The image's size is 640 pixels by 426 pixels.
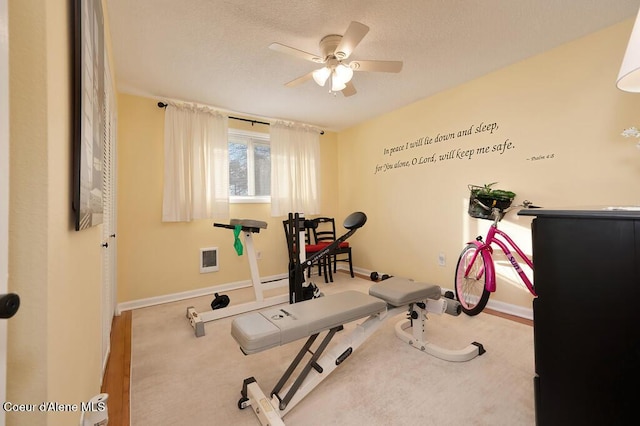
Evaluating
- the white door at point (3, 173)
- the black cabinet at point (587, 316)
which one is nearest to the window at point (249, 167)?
the white door at point (3, 173)

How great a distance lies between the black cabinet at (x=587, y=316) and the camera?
0.74m

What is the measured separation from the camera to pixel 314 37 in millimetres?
2051

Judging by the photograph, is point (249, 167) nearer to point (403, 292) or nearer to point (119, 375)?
point (119, 375)

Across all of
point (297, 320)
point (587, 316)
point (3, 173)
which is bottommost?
point (297, 320)

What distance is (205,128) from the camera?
331 cm

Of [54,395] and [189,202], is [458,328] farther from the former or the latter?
[189,202]

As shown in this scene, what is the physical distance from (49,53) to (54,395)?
81 cm

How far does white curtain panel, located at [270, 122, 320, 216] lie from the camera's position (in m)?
3.85

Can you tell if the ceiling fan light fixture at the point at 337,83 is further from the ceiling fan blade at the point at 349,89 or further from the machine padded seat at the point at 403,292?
the machine padded seat at the point at 403,292

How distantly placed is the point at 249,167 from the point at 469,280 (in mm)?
3112

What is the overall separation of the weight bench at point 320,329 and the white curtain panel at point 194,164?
87.1 inches

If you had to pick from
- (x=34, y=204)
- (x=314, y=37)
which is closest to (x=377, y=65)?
(x=314, y=37)

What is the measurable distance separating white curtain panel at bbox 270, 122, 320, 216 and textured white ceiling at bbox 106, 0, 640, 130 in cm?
92

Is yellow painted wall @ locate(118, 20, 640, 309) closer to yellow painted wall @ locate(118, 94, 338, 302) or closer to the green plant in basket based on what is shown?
yellow painted wall @ locate(118, 94, 338, 302)
